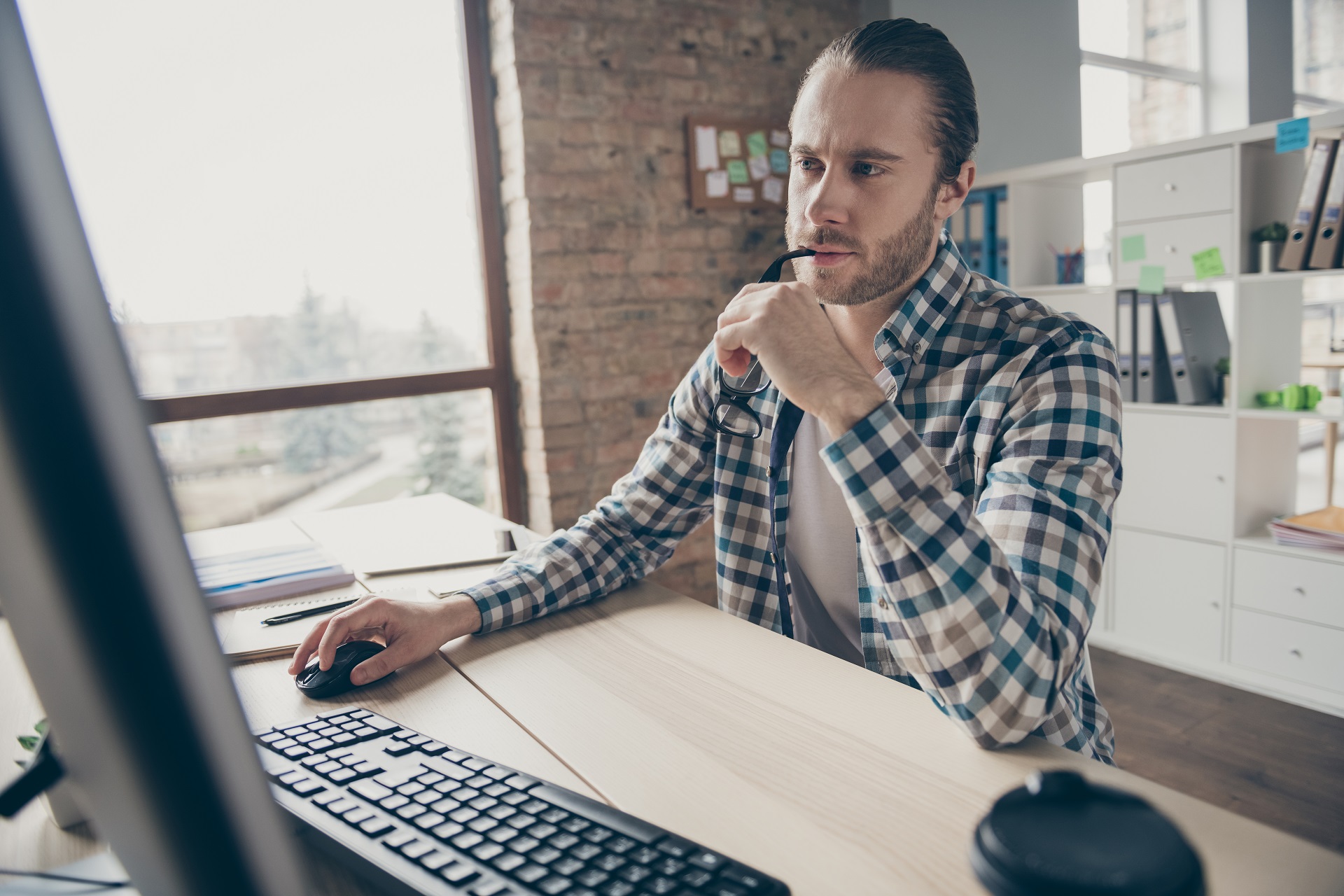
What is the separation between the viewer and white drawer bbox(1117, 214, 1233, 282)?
2.45 m

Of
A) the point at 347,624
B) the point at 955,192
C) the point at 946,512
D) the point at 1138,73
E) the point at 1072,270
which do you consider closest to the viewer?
the point at 946,512

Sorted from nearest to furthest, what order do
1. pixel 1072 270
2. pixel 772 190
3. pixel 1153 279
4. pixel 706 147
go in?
1. pixel 1153 279
2. pixel 1072 270
3. pixel 706 147
4. pixel 772 190

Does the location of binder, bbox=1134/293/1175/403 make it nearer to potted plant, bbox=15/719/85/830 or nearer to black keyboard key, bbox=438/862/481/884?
black keyboard key, bbox=438/862/481/884

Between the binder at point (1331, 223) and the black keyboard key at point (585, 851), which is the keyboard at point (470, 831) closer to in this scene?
the black keyboard key at point (585, 851)

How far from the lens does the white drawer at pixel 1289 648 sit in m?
2.34

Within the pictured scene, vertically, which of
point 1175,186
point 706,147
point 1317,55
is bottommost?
point 1175,186

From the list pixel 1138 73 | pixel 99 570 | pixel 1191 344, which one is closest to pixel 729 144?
pixel 1191 344

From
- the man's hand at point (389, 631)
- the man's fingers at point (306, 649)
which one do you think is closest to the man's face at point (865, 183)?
the man's hand at point (389, 631)

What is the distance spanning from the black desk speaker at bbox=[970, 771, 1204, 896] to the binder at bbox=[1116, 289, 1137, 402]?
96.5 inches

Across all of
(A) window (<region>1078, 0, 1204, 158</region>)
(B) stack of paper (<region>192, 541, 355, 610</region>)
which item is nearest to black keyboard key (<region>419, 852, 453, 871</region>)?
(B) stack of paper (<region>192, 541, 355, 610</region>)

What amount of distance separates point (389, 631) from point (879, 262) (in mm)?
799

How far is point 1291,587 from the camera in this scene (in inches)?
95.0

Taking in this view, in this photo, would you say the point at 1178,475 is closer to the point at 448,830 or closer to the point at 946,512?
the point at 946,512

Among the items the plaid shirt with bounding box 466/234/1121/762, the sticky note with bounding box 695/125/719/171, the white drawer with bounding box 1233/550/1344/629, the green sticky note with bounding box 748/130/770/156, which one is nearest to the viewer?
the plaid shirt with bounding box 466/234/1121/762
